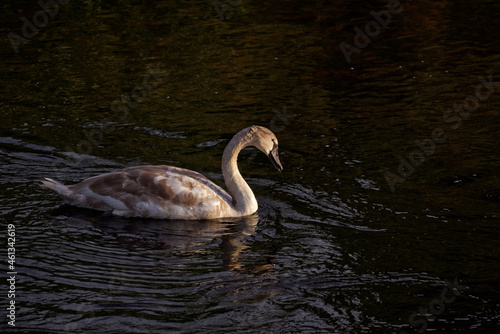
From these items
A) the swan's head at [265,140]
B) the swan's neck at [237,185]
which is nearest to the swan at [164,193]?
the swan's neck at [237,185]

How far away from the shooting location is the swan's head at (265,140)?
36.5 feet

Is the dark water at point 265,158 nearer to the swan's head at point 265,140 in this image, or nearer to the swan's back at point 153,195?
the swan's back at point 153,195

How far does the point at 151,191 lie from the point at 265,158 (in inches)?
104

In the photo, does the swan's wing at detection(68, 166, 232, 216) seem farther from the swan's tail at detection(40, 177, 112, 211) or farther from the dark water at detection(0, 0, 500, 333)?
the dark water at detection(0, 0, 500, 333)

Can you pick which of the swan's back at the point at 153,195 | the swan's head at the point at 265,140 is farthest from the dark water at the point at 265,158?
the swan's head at the point at 265,140

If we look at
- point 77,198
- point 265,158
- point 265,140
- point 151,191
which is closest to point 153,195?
point 151,191

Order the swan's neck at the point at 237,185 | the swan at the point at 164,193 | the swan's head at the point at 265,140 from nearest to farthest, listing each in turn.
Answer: the swan at the point at 164,193
the swan's neck at the point at 237,185
the swan's head at the point at 265,140

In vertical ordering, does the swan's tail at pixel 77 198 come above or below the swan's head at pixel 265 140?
below

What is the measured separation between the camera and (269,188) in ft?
38.1

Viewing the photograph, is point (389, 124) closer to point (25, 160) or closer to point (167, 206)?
point (167, 206)

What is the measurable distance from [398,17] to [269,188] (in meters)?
10.2

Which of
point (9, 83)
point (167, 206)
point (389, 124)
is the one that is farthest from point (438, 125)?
point (9, 83)

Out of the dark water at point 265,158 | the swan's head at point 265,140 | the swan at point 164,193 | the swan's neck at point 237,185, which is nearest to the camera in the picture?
the dark water at point 265,158

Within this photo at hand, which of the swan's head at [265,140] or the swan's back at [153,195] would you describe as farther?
the swan's head at [265,140]
